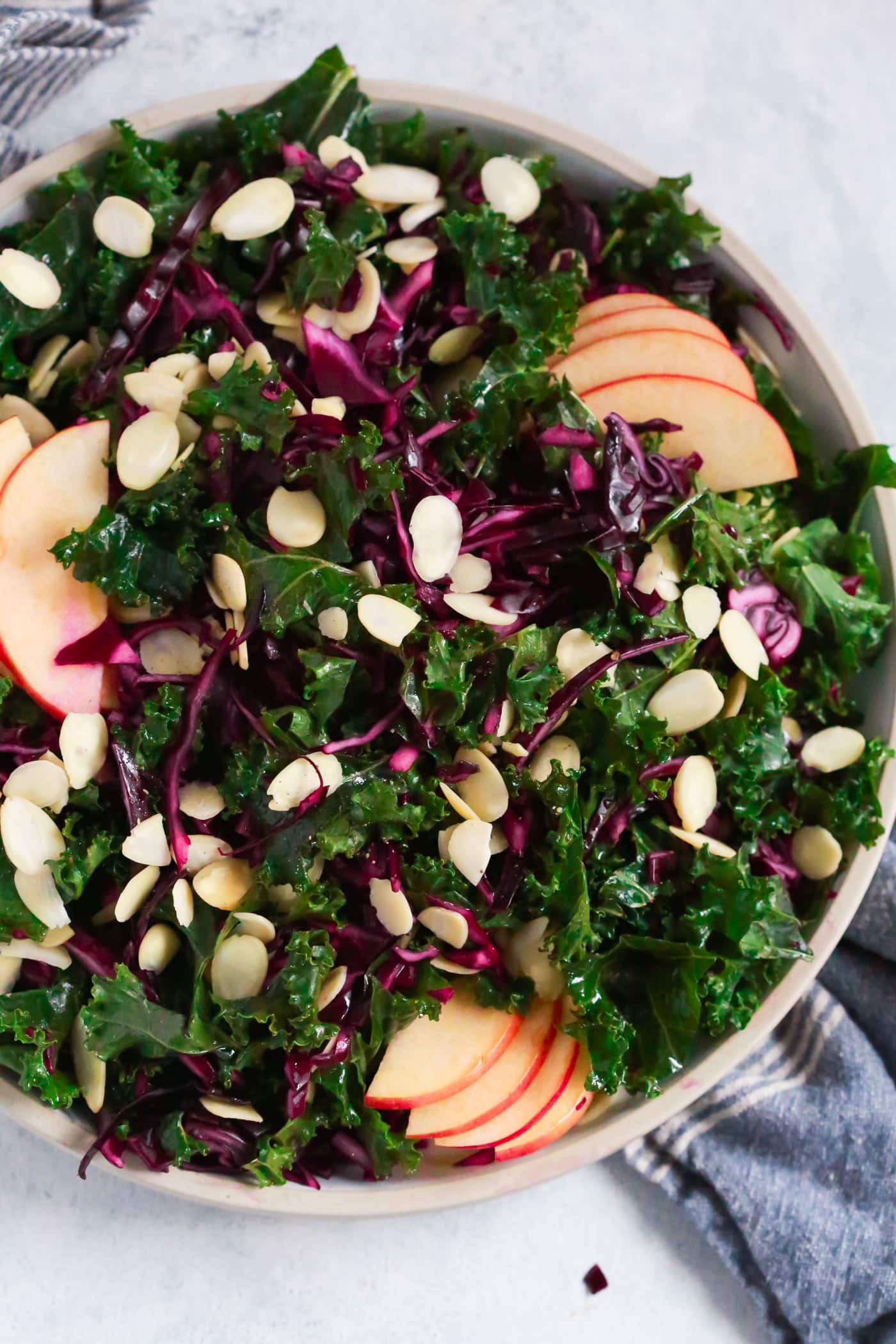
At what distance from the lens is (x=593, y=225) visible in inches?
83.4

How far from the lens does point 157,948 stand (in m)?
1.78

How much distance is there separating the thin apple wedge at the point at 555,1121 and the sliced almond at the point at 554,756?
0.47 m

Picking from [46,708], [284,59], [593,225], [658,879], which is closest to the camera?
[46,708]

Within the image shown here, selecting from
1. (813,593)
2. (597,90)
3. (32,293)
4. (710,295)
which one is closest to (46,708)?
(32,293)

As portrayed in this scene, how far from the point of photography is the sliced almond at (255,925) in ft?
5.70

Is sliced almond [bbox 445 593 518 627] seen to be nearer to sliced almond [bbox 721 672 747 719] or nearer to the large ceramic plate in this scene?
sliced almond [bbox 721 672 747 719]

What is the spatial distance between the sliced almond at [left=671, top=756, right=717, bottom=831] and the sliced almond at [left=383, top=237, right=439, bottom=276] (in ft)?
3.06

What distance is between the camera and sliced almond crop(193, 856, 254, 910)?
1.75m

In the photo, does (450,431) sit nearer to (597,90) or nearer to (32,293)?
(32,293)

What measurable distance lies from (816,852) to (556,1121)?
2.05ft

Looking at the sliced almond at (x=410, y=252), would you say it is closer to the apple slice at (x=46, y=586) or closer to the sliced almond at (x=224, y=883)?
the apple slice at (x=46, y=586)

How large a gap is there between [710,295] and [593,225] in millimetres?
266

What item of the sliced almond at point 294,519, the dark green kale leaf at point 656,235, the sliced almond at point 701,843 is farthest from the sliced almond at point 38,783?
the dark green kale leaf at point 656,235

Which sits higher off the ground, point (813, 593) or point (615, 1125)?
point (813, 593)
